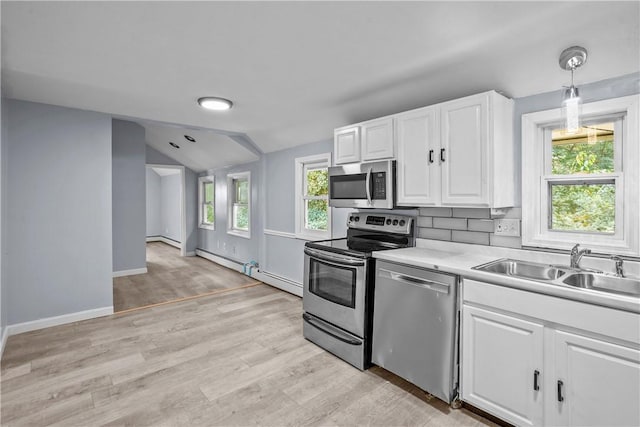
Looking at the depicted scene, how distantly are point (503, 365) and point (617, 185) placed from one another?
1.30m

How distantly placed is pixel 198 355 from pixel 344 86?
2.57 meters

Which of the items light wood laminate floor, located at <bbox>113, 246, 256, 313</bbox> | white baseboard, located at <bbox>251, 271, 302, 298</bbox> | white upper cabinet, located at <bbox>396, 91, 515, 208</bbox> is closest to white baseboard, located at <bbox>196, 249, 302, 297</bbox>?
white baseboard, located at <bbox>251, 271, 302, 298</bbox>

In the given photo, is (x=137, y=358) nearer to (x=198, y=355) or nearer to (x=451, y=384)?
(x=198, y=355)

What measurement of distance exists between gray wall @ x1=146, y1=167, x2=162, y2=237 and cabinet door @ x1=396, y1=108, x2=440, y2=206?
344 inches

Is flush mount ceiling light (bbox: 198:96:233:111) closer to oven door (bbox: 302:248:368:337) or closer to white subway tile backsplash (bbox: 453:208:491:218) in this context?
oven door (bbox: 302:248:368:337)

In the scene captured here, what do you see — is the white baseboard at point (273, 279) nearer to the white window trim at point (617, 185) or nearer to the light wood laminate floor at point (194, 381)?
the light wood laminate floor at point (194, 381)

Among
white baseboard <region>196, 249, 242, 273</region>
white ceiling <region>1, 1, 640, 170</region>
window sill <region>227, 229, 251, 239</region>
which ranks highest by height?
white ceiling <region>1, 1, 640, 170</region>

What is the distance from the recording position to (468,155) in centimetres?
222

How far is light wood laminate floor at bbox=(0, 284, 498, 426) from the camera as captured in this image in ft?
6.39

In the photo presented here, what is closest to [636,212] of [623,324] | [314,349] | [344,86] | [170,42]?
[623,324]

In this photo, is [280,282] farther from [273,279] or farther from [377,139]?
[377,139]

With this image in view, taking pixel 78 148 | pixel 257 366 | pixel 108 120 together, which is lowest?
pixel 257 366

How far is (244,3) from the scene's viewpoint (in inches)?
61.9

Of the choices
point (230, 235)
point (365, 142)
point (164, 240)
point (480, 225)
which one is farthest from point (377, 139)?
point (164, 240)
